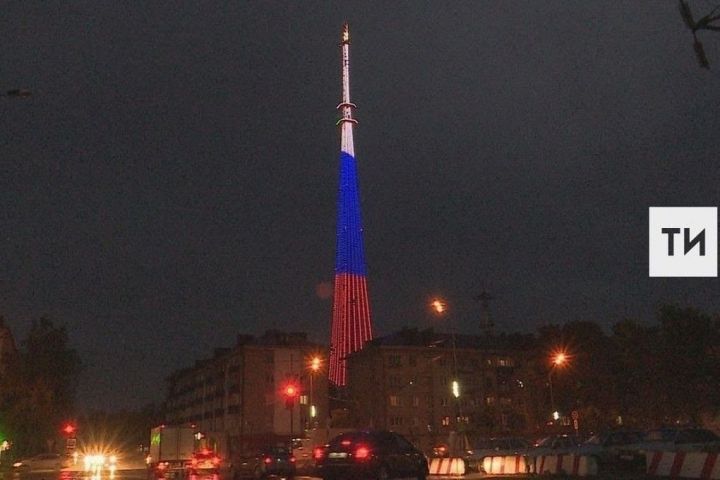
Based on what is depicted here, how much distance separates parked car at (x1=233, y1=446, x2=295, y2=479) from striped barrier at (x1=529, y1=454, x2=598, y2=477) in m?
11.6

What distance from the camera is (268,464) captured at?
3638 cm

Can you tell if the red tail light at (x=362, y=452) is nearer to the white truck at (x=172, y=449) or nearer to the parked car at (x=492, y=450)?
the parked car at (x=492, y=450)

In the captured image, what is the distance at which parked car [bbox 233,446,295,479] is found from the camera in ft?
119

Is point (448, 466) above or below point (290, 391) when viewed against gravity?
below

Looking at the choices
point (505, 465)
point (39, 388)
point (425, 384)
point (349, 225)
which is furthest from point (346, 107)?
point (505, 465)

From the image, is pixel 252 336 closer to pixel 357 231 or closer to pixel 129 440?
pixel 357 231

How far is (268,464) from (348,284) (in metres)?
71.2

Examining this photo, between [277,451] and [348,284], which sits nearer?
[277,451]

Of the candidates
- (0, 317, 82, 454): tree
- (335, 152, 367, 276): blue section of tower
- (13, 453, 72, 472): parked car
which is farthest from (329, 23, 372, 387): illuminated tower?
(13, 453, 72, 472): parked car

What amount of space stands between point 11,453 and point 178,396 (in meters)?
89.1

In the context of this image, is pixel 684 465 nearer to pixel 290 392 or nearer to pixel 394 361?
pixel 290 392

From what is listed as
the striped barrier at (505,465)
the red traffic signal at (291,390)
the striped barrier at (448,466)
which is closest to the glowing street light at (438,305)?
the red traffic signal at (291,390)

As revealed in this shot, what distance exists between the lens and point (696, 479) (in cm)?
2327

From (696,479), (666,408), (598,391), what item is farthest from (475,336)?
(696,479)
